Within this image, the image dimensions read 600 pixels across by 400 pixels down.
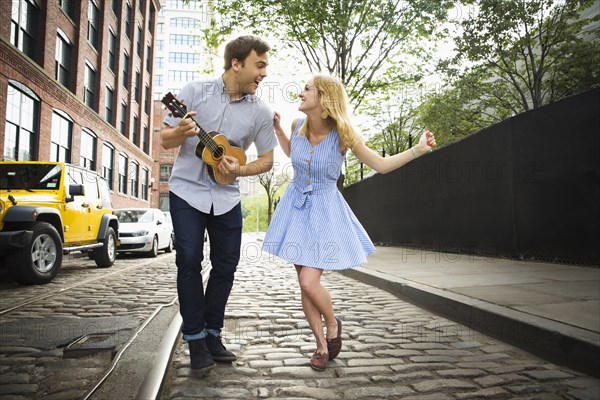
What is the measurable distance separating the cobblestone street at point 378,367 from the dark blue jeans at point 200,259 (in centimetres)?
33

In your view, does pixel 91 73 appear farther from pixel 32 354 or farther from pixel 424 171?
pixel 32 354

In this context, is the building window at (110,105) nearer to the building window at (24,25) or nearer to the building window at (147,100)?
the building window at (147,100)

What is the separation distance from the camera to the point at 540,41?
18.6 metres

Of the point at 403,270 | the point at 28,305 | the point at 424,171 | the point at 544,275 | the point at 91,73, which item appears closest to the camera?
the point at 28,305

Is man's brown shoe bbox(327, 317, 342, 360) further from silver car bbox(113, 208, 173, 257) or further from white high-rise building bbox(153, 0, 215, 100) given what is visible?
white high-rise building bbox(153, 0, 215, 100)

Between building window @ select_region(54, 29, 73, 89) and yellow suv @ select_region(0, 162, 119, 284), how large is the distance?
38.1 feet

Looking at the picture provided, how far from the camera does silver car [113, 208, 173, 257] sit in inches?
484

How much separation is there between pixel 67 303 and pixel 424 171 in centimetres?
920

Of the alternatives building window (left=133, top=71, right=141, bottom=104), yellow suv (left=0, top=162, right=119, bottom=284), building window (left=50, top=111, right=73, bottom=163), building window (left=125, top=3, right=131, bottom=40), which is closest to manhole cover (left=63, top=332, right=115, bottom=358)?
yellow suv (left=0, top=162, right=119, bottom=284)

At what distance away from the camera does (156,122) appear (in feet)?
146

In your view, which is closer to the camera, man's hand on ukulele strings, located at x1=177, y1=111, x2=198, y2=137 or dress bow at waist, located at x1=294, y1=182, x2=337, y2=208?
man's hand on ukulele strings, located at x1=177, y1=111, x2=198, y2=137

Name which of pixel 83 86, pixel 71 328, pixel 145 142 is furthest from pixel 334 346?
pixel 145 142

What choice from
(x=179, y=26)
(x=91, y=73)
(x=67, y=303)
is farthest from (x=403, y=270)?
(x=179, y=26)

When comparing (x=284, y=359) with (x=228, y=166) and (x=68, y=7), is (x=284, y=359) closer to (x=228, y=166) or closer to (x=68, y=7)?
(x=228, y=166)
